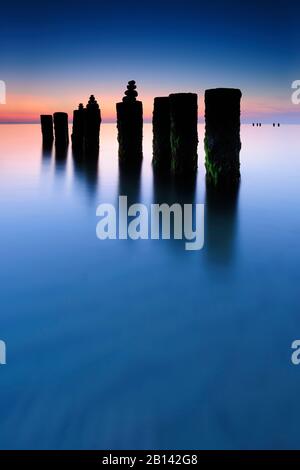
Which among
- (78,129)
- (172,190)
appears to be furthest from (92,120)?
(172,190)

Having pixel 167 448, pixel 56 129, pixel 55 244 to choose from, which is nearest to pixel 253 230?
pixel 55 244

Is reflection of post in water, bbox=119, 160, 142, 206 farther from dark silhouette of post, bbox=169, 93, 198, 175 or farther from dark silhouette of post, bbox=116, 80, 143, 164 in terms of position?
dark silhouette of post, bbox=169, 93, 198, 175

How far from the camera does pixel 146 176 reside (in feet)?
32.5

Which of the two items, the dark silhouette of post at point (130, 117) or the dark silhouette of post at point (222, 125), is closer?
the dark silhouette of post at point (222, 125)

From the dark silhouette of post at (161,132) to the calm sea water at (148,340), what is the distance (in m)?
5.66

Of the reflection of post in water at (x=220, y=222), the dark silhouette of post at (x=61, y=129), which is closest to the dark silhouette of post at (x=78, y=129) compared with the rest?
the dark silhouette of post at (x=61, y=129)

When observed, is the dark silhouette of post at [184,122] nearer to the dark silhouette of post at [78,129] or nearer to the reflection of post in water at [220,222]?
the reflection of post in water at [220,222]

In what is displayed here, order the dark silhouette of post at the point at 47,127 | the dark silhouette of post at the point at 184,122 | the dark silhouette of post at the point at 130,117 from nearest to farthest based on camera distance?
the dark silhouette of post at the point at 184,122 < the dark silhouette of post at the point at 130,117 < the dark silhouette of post at the point at 47,127

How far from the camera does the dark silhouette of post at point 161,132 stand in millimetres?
10391

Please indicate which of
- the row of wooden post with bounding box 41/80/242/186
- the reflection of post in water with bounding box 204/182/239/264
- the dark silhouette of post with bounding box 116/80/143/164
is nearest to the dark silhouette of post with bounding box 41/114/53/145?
the row of wooden post with bounding box 41/80/242/186

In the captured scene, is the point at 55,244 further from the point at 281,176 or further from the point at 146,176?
the point at 281,176

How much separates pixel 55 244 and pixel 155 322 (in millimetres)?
2026

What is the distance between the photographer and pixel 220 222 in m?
5.56

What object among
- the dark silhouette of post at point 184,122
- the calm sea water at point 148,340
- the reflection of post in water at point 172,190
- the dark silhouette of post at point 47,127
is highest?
the dark silhouette of post at point 47,127
